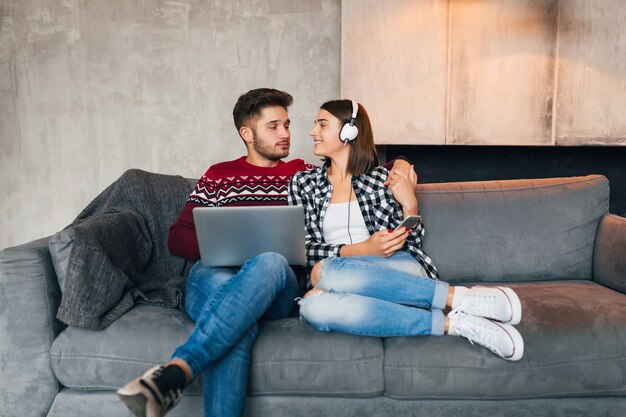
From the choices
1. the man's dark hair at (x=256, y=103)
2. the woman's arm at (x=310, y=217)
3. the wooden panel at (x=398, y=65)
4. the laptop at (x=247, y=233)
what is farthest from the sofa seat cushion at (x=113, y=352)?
the wooden panel at (x=398, y=65)

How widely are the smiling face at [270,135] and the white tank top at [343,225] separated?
0.38 m

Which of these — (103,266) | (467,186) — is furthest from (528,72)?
(103,266)

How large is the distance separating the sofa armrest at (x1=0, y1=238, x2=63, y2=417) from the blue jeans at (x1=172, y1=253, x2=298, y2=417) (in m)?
0.47

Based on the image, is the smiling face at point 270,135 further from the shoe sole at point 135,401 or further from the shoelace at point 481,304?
the shoe sole at point 135,401

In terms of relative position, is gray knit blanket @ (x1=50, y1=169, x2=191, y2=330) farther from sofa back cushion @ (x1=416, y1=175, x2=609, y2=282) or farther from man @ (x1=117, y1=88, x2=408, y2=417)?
sofa back cushion @ (x1=416, y1=175, x2=609, y2=282)

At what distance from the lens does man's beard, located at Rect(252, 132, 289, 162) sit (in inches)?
85.7

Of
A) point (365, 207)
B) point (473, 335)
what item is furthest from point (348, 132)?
point (473, 335)

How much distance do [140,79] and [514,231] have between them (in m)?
2.28

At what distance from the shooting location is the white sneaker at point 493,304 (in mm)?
1566

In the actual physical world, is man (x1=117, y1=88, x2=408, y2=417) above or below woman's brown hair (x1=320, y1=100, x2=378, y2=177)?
below

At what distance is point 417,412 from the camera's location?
1545 millimetres

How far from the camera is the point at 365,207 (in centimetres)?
193

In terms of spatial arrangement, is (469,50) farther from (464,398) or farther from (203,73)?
(464,398)

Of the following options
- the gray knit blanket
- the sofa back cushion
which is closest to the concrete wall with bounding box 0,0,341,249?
the gray knit blanket
